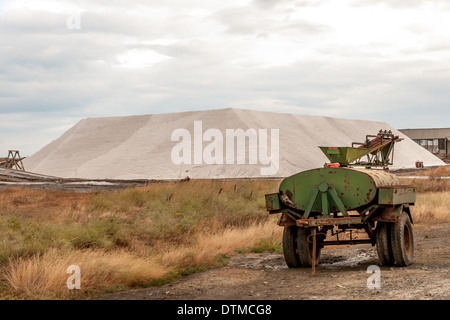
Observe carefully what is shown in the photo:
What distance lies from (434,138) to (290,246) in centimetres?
7442

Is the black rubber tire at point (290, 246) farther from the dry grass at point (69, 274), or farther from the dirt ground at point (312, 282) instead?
the dry grass at point (69, 274)

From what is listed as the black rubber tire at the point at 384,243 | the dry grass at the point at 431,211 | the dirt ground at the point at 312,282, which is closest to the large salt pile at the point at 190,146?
the dry grass at the point at 431,211

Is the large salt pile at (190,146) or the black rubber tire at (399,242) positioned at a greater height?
the large salt pile at (190,146)

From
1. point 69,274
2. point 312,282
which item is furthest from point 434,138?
point 69,274

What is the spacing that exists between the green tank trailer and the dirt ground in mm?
318

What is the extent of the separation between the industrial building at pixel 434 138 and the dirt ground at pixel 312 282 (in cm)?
7110

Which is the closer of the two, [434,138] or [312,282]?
[312,282]

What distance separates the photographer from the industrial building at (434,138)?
7656 cm

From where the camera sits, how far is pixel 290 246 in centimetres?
916

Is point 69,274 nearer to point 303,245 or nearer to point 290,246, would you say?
point 290,246

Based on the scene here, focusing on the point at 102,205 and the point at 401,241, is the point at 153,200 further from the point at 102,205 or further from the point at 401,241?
the point at 401,241

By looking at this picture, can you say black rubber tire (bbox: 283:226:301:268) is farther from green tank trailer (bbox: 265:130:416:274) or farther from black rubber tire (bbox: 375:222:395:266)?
black rubber tire (bbox: 375:222:395:266)

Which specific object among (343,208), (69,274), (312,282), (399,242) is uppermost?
(343,208)
